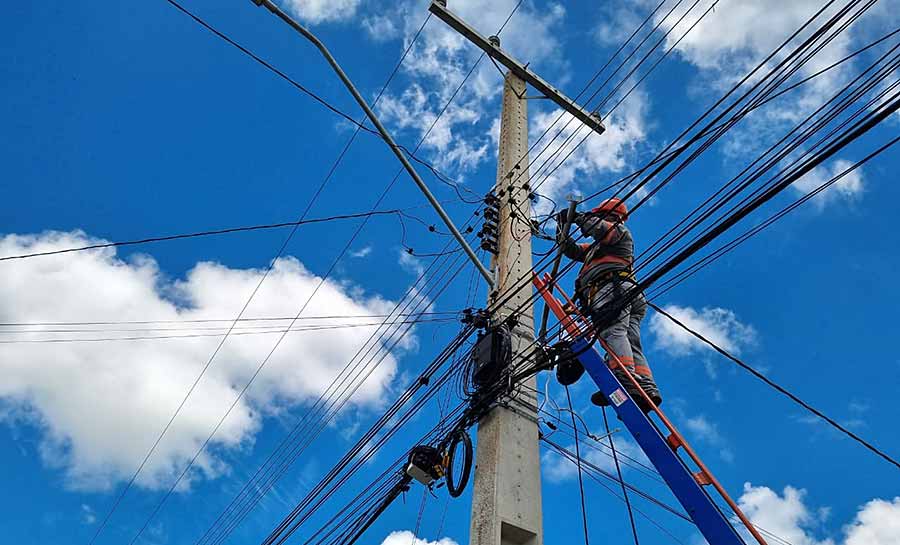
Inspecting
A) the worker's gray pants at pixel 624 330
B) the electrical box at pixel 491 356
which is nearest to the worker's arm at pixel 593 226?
the worker's gray pants at pixel 624 330

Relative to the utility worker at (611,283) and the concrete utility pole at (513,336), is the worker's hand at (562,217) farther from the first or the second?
the concrete utility pole at (513,336)

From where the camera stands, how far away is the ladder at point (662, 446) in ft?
12.3

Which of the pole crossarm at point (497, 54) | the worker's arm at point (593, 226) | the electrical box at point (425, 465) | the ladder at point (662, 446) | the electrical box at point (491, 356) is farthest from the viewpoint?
the pole crossarm at point (497, 54)

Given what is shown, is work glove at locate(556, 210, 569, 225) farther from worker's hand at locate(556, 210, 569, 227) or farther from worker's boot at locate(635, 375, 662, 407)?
worker's boot at locate(635, 375, 662, 407)

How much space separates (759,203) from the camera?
3.87 m

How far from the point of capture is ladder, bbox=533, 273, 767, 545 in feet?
12.3

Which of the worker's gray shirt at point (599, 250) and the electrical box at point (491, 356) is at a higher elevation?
the worker's gray shirt at point (599, 250)

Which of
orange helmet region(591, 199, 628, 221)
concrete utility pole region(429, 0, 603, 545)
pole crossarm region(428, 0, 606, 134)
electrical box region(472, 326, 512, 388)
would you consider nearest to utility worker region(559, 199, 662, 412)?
orange helmet region(591, 199, 628, 221)

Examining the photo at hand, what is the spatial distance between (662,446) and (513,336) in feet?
7.55

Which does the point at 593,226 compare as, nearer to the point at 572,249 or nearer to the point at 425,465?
the point at 572,249

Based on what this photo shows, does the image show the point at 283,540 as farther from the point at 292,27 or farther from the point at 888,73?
the point at 888,73

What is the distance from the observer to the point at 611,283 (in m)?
5.75

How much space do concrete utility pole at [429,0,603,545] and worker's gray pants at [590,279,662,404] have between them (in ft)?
2.26

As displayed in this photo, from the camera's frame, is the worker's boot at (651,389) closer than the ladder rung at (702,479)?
No
